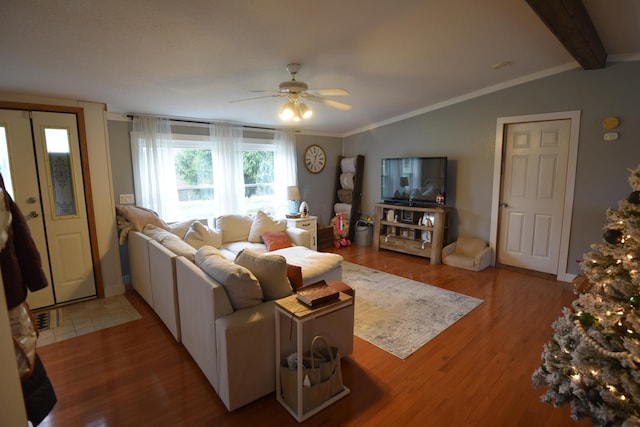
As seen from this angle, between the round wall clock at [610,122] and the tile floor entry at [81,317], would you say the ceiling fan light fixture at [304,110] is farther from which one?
the round wall clock at [610,122]

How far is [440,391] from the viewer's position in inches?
80.3

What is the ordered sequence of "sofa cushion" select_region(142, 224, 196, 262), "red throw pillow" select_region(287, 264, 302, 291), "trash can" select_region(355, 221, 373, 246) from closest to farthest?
"red throw pillow" select_region(287, 264, 302, 291) < "sofa cushion" select_region(142, 224, 196, 262) < "trash can" select_region(355, 221, 373, 246)

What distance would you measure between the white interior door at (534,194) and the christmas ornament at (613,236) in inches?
99.8

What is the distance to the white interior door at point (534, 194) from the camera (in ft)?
12.8

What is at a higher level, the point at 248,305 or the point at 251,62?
the point at 251,62

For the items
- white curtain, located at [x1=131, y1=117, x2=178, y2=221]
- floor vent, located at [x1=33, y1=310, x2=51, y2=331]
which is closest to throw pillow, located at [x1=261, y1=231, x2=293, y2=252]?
white curtain, located at [x1=131, y1=117, x2=178, y2=221]

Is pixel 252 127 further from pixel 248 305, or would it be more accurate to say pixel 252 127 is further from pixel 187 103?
pixel 248 305

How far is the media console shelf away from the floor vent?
4.37 meters

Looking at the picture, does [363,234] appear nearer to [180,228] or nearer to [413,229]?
[413,229]

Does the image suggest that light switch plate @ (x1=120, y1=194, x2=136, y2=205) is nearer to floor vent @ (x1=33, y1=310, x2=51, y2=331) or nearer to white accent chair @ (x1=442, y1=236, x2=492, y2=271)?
floor vent @ (x1=33, y1=310, x2=51, y2=331)

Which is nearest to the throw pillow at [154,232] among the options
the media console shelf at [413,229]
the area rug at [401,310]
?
the area rug at [401,310]

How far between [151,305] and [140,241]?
659 mm

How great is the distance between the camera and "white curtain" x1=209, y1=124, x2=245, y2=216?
14.9ft

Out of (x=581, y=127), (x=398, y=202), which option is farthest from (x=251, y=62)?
(x=581, y=127)
